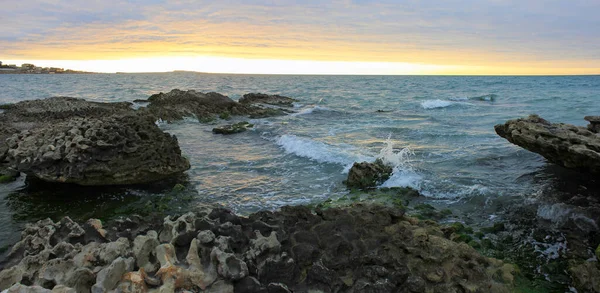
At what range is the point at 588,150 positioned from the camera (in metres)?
7.45

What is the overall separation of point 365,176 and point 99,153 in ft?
22.4

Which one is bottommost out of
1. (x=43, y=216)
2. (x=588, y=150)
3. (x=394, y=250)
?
(x=43, y=216)

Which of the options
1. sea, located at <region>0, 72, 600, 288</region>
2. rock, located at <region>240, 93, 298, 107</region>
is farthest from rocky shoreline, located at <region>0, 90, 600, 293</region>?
rock, located at <region>240, 93, 298, 107</region>

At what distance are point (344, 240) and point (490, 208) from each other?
5.05 metres

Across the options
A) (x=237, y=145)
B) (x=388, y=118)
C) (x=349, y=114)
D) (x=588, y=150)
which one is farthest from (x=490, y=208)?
(x=349, y=114)

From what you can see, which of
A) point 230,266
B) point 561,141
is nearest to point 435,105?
point 561,141

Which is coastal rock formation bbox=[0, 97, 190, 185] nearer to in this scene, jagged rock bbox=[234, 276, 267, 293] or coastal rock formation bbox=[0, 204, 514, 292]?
coastal rock formation bbox=[0, 204, 514, 292]

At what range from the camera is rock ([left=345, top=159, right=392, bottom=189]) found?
34.2 ft

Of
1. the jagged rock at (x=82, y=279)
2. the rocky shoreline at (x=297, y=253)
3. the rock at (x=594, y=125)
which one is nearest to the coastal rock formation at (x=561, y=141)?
the rocky shoreline at (x=297, y=253)

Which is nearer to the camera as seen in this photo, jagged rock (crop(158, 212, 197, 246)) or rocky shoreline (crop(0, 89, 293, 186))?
jagged rock (crop(158, 212, 197, 246))

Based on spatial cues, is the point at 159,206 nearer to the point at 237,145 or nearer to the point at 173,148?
the point at 173,148

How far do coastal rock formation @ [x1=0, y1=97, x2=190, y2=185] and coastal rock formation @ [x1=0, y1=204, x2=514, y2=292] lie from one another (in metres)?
3.76

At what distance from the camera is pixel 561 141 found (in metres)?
8.12

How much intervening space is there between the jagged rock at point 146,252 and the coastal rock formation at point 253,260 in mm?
12
